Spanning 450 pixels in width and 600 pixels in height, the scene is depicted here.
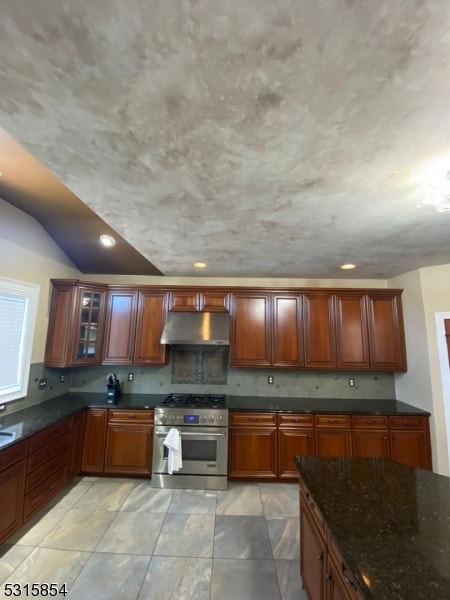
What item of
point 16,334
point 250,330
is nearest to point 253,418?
point 250,330

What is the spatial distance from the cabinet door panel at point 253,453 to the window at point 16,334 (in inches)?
96.6

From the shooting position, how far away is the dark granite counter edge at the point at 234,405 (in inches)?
111

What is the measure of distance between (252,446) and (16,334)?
296 cm

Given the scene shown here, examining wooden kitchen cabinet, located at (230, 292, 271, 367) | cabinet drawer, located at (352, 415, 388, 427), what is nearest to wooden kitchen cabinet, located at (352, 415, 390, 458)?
cabinet drawer, located at (352, 415, 388, 427)

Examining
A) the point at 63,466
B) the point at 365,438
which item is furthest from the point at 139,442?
the point at 365,438

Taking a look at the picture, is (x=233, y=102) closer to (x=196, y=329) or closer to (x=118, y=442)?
(x=196, y=329)

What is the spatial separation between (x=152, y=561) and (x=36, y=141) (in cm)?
289

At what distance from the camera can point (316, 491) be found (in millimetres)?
1464

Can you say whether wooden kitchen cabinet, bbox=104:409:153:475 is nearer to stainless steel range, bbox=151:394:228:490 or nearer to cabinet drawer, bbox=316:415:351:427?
stainless steel range, bbox=151:394:228:490

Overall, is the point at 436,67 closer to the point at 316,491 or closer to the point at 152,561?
the point at 316,491

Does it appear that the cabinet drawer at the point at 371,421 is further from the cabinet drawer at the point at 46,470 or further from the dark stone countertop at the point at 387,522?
the cabinet drawer at the point at 46,470

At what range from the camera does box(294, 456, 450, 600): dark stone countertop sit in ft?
2.92

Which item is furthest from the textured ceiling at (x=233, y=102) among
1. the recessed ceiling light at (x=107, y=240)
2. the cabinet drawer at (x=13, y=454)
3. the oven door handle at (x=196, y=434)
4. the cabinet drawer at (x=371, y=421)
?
the oven door handle at (x=196, y=434)

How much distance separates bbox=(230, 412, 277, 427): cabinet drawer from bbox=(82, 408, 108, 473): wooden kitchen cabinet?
62.6 inches
